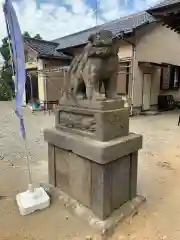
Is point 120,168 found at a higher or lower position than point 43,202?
higher

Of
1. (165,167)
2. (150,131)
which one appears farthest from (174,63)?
(165,167)

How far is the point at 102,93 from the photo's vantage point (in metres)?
2.44

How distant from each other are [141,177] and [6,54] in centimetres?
1786

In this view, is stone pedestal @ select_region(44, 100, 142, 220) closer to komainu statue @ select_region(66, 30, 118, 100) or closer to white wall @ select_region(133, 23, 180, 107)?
komainu statue @ select_region(66, 30, 118, 100)

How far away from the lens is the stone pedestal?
7.24ft

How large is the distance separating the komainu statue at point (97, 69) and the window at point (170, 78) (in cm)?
919

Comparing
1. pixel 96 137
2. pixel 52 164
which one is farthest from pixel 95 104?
pixel 52 164

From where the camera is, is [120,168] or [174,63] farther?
[174,63]

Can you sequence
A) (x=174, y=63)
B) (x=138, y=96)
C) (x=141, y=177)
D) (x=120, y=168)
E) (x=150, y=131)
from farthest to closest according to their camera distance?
(x=174, y=63) → (x=138, y=96) → (x=150, y=131) → (x=141, y=177) → (x=120, y=168)

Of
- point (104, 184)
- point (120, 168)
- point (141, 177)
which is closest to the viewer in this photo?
point (104, 184)

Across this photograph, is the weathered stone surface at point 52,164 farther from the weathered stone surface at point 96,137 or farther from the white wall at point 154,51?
the white wall at point 154,51

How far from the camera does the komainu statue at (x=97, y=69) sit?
7.45 ft

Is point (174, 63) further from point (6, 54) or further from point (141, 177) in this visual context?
point (6, 54)

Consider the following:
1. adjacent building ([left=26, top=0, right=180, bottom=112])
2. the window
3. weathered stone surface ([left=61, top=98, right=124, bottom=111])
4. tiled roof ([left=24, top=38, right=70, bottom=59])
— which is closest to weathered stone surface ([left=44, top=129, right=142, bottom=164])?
weathered stone surface ([left=61, top=98, right=124, bottom=111])
